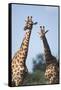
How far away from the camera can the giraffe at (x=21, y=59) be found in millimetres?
2195

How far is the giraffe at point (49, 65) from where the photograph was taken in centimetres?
226

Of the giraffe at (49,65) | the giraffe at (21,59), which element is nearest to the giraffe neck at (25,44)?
the giraffe at (21,59)

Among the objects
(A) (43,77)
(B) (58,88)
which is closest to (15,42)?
(A) (43,77)

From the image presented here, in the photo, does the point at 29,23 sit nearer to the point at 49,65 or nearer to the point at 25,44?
the point at 25,44

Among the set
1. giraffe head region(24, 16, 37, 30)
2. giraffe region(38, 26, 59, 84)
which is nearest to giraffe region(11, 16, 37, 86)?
giraffe head region(24, 16, 37, 30)

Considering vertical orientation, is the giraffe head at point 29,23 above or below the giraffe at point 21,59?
above

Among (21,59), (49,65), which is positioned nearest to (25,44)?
(21,59)

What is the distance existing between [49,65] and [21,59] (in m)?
0.25

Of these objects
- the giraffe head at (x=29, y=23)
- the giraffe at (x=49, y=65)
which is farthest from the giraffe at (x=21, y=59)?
the giraffe at (x=49, y=65)

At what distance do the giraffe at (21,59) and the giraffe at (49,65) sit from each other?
0.12 m

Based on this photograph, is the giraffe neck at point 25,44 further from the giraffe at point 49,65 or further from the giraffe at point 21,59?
the giraffe at point 49,65

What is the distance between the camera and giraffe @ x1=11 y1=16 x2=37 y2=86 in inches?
86.4

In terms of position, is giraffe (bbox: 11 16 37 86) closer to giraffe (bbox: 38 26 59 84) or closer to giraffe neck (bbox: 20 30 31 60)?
giraffe neck (bbox: 20 30 31 60)

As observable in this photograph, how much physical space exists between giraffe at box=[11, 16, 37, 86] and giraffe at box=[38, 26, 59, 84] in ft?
0.39
